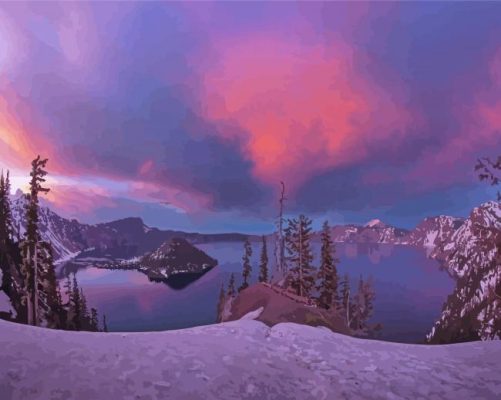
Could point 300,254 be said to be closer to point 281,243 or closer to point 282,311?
point 281,243

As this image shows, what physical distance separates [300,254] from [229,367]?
1806 cm

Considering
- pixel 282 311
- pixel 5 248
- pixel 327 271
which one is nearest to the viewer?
pixel 282 311

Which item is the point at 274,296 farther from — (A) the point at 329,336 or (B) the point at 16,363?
(B) the point at 16,363

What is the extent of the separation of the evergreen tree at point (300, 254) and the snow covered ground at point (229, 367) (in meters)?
15.7

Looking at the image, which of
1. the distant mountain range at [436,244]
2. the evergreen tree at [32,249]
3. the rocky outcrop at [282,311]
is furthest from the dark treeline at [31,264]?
the rocky outcrop at [282,311]

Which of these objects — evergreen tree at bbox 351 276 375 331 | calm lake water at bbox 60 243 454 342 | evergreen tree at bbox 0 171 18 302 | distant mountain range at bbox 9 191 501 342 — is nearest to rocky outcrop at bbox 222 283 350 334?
distant mountain range at bbox 9 191 501 342

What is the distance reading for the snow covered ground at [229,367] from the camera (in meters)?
4.43

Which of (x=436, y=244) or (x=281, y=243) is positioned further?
(x=281, y=243)

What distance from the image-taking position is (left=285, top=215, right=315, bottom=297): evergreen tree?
22297 millimetres

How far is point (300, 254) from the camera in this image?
22.7 metres

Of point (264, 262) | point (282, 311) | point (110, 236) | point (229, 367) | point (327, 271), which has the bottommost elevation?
point (264, 262)

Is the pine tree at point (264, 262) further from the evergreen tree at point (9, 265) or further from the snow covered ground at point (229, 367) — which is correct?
the snow covered ground at point (229, 367)

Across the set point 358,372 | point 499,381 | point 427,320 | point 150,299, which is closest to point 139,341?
point 358,372

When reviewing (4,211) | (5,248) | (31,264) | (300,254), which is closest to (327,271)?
(300,254)
